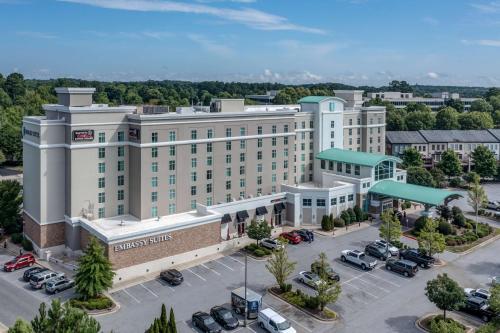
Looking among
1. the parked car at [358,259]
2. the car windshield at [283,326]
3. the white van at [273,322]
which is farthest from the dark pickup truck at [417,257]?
the car windshield at [283,326]

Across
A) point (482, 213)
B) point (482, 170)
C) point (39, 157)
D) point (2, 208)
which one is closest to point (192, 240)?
point (39, 157)

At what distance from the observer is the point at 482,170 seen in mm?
100000

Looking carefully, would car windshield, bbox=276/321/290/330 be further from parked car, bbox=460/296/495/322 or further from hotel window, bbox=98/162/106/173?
hotel window, bbox=98/162/106/173

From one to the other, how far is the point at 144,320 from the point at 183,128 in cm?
2589

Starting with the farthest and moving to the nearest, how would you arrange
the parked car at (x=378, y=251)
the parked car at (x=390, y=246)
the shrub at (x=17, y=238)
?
the shrub at (x=17, y=238), the parked car at (x=390, y=246), the parked car at (x=378, y=251)

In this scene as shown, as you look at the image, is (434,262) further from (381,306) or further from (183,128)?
(183,128)

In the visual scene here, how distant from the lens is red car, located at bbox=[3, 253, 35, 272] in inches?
2000

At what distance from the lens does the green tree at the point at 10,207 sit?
61594 millimetres

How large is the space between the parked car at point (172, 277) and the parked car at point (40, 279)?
10.7m

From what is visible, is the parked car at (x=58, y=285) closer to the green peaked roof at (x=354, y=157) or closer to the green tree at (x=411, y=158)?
the green peaked roof at (x=354, y=157)

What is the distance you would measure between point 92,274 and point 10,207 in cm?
2734

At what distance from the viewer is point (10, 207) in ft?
203

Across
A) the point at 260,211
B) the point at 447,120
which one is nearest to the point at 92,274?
the point at 260,211

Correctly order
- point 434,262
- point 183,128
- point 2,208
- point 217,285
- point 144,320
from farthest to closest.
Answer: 1. point 2,208
2. point 183,128
3. point 434,262
4. point 217,285
5. point 144,320
